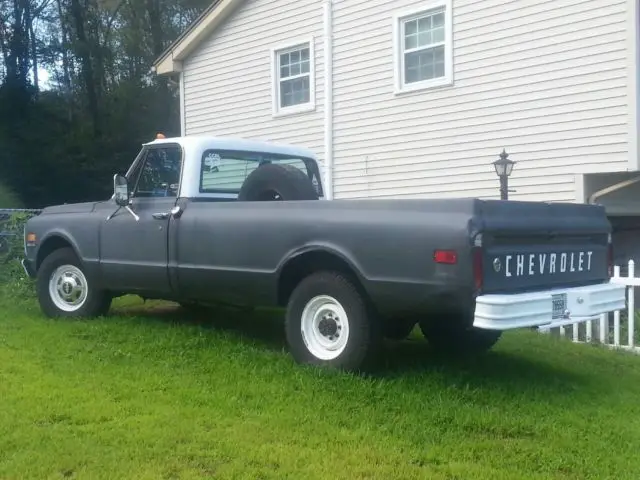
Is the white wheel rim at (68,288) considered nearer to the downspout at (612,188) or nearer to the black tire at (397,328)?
the black tire at (397,328)

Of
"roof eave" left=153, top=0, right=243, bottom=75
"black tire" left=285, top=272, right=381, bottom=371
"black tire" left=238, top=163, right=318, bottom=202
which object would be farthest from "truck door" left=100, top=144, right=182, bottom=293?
"roof eave" left=153, top=0, right=243, bottom=75

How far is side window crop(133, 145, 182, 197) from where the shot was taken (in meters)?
7.32

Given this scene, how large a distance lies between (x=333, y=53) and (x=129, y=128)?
19.5 metres

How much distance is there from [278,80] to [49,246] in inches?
260

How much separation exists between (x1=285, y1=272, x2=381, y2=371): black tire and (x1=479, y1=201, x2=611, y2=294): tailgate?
0.95 m

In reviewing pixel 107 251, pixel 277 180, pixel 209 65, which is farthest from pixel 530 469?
pixel 209 65

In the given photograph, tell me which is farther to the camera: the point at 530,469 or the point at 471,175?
the point at 471,175

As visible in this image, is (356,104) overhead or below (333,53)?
below

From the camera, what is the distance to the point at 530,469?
4.24 metres

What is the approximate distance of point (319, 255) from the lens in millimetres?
5914

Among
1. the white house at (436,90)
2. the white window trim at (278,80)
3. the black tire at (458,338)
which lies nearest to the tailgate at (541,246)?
the black tire at (458,338)

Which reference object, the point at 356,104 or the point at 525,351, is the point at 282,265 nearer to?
the point at 525,351

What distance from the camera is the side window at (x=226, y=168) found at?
7.34 meters

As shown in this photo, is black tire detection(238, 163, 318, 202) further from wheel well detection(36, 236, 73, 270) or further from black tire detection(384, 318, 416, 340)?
wheel well detection(36, 236, 73, 270)
